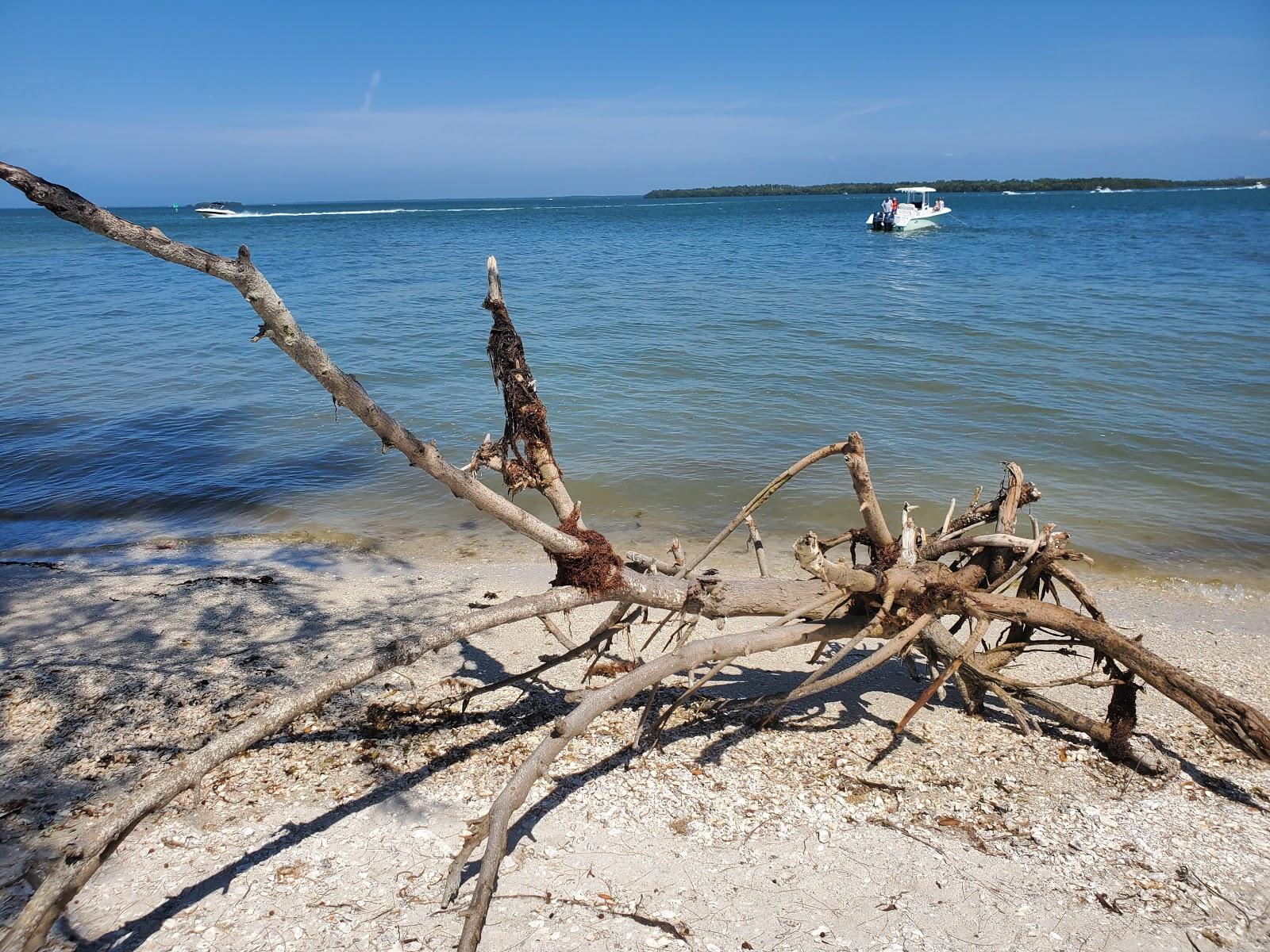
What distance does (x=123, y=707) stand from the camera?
4.14 m

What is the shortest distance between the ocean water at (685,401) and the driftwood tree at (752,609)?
11.8ft

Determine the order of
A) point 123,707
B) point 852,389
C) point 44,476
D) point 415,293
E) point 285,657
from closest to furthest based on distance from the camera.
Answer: point 123,707 → point 285,657 → point 44,476 → point 852,389 → point 415,293

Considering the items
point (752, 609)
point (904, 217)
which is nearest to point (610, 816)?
point (752, 609)

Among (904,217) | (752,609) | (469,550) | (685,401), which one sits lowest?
(469,550)

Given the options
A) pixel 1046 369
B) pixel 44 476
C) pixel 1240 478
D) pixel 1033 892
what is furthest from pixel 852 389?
pixel 44 476

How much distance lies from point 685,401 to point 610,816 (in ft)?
30.5

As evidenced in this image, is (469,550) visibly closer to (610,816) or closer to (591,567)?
(610,816)

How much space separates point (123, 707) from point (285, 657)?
2.82 ft

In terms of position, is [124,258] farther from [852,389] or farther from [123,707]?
[123,707]

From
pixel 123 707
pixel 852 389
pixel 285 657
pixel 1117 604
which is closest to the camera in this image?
pixel 123 707

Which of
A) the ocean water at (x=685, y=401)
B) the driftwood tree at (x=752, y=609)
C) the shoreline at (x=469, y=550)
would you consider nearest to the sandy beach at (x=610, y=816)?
the driftwood tree at (x=752, y=609)

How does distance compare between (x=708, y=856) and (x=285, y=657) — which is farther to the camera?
(x=285, y=657)

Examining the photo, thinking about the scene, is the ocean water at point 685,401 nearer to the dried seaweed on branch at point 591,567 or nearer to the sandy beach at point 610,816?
the sandy beach at point 610,816

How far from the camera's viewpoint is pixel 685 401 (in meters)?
12.2
